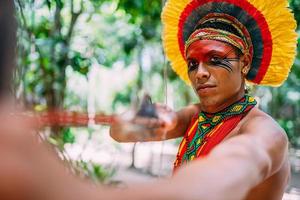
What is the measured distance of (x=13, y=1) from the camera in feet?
2.00

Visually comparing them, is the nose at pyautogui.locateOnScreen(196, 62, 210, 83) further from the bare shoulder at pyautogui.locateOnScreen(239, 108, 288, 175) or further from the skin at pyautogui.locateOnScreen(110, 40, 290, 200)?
the bare shoulder at pyautogui.locateOnScreen(239, 108, 288, 175)

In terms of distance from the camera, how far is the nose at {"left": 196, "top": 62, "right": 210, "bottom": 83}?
6.66 feet

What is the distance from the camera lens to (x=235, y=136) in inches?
59.1

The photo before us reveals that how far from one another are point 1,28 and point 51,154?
0.62 feet

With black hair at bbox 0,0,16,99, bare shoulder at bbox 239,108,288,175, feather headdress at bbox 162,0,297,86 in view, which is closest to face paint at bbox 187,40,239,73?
feather headdress at bbox 162,0,297,86

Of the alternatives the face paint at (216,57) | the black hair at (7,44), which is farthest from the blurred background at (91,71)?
the face paint at (216,57)

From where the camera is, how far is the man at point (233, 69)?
1.84 meters

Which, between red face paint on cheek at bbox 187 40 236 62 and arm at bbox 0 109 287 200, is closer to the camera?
arm at bbox 0 109 287 200

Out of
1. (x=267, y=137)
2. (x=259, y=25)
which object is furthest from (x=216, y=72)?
(x=267, y=137)

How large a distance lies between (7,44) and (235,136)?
105 cm

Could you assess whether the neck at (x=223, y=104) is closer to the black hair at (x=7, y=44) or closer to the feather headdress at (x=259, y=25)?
Result: the feather headdress at (x=259, y=25)

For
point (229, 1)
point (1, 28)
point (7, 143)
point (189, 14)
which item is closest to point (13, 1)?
point (1, 28)

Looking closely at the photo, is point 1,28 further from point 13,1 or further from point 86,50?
point 86,50

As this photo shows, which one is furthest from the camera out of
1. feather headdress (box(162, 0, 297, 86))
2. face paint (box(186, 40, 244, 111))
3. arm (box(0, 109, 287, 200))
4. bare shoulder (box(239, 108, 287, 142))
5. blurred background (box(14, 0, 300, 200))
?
blurred background (box(14, 0, 300, 200))
